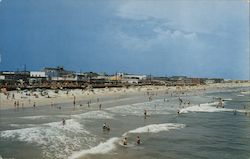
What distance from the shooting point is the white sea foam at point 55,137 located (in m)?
22.6

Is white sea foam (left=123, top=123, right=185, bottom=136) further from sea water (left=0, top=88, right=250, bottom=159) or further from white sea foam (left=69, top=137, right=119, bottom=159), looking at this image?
white sea foam (left=69, top=137, right=119, bottom=159)

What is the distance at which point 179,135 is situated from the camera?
96.1 feet

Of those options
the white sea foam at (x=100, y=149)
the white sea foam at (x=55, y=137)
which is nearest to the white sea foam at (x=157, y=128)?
the white sea foam at (x=55, y=137)

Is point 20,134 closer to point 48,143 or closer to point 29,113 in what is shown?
point 48,143

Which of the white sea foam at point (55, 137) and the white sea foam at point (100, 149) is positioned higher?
the white sea foam at point (55, 137)

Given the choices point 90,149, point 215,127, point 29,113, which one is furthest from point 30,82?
point 90,149

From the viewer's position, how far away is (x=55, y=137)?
2662cm

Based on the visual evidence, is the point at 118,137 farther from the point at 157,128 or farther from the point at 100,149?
the point at 157,128

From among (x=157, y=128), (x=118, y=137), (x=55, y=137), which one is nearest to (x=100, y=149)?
(x=118, y=137)

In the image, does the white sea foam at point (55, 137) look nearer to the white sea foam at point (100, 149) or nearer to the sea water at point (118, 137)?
the sea water at point (118, 137)

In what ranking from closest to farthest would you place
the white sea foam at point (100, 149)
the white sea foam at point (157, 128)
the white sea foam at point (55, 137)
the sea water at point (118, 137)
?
Result: the white sea foam at point (100, 149) → the sea water at point (118, 137) → the white sea foam at point (55, 137) → the white sea foam at point (157, 128)

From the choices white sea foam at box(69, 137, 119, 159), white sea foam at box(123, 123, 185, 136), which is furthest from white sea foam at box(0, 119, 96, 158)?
white sea foam at box(123, 123, 185, 136)

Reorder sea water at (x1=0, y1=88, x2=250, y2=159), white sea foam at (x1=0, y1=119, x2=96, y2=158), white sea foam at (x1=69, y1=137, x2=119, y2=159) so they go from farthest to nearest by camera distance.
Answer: white sea foam at (x1=0, y1=119, x2=96, y2=158) < sea water at (x1=0, y1=88, x2=250, y2=159) < white sea foam at (x1=69, y1=137, x2=119, y2=159)

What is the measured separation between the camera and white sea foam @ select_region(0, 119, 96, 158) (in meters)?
22.6
